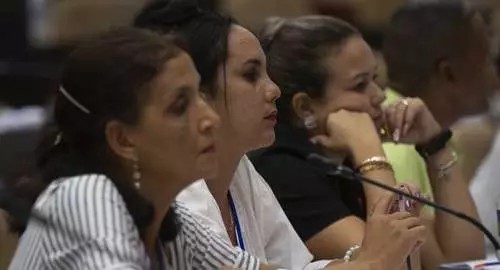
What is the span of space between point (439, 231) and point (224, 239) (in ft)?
3.18

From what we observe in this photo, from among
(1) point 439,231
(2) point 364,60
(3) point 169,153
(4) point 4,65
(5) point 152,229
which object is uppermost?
(3) point 169,153

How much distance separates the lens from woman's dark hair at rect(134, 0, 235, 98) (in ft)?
6.57

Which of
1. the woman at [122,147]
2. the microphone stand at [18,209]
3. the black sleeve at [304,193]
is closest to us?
the microphone stand at [18,209]

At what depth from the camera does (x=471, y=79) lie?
3104 millimetres

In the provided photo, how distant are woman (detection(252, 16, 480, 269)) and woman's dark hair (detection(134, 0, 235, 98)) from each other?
438 mm

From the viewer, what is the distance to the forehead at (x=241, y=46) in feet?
6.71

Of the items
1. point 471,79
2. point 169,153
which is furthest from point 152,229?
point 471,79

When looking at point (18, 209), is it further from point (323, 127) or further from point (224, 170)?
point (323, 127)

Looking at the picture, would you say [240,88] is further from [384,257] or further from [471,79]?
[471,79]

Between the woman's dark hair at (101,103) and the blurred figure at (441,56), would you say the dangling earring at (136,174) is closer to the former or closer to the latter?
the woman's dark hair at (101,103)

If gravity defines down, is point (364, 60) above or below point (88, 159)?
below

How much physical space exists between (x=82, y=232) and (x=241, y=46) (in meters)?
0.67

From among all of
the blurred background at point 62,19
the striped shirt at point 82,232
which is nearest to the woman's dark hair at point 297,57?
the striped shirt at point 82,232

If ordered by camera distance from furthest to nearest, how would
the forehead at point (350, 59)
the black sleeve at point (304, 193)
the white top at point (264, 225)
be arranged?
the forehead at point (350, 59)
the black sleeve at point (304, 193)
the white top at point (264, 225)
